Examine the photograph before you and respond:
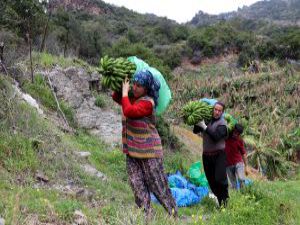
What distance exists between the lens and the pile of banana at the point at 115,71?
502 cm

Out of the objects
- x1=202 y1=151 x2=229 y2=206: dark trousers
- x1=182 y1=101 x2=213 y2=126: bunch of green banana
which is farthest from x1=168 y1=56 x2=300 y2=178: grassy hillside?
x1=182 y1=101 x2=213 y2=126: bunch of green banana

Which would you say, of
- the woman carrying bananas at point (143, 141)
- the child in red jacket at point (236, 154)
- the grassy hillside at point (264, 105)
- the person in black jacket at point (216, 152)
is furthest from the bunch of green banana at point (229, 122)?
the grassy hillside at point (264, 105)

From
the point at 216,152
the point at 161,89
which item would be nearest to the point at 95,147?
the point at 216,152

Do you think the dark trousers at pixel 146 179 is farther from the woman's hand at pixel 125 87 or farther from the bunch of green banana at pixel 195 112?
the bunch of green banana at pixel 195 112

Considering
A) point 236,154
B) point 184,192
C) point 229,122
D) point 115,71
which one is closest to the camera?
point 115,71

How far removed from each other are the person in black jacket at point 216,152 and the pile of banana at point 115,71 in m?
1.58

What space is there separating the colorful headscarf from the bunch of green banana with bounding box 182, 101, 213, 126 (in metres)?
1.08

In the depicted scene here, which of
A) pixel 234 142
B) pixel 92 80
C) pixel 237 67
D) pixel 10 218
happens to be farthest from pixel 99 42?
pixel 10 218

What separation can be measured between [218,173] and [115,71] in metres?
2.23

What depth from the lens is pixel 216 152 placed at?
21.1 feet

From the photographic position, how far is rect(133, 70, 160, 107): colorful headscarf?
500cm

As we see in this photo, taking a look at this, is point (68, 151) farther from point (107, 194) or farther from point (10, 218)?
point (10, 218)

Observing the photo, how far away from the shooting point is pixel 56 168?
6465 mm

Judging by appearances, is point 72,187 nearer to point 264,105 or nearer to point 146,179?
point 146,179
